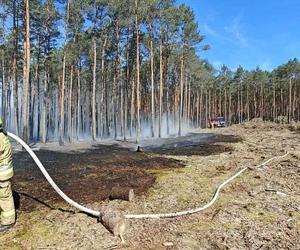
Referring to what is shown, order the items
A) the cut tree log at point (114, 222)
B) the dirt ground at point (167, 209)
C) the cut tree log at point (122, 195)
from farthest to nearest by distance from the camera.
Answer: the cut tree log at point (122, 195), the cut tree log at point (114, 222), the dirt ground at point (167, 209)

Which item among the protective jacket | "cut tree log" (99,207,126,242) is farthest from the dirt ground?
the protective jacket

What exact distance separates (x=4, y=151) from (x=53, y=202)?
198cm

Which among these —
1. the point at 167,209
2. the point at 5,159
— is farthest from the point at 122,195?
the point at 5,159

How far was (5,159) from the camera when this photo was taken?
547cm

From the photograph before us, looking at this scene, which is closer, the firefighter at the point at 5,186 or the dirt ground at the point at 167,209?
the dirt ground at the point at 167,209

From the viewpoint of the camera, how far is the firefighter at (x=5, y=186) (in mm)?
5391

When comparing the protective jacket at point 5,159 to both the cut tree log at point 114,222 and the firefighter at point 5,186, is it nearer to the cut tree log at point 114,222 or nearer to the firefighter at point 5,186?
the firefighter at point 5,186

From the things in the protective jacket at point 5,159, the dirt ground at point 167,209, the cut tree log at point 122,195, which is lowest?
the dirt ground at point 167,209

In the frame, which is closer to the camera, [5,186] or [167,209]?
[5,186]


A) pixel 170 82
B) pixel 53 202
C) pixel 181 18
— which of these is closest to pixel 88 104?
pixel 170 82

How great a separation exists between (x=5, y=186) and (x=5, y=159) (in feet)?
1.49

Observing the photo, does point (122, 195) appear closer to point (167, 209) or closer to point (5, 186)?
point (167, 209)

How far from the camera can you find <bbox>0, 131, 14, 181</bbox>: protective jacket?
539 cm

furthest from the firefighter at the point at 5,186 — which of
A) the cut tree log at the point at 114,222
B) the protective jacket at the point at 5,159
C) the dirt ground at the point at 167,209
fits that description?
the cut tree log at the point at 114,222
